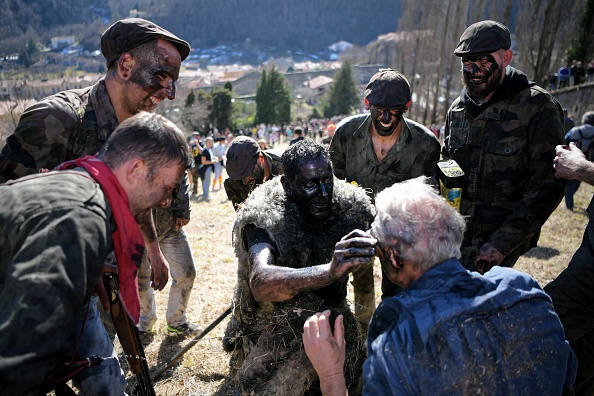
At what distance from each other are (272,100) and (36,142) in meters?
58.9

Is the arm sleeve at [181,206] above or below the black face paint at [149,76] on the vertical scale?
below

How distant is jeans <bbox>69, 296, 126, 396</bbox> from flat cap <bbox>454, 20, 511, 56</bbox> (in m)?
3.31

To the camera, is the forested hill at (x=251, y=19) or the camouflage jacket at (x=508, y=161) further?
the forested hill at (x=251, y=19)

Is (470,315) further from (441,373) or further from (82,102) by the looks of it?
(82,102)

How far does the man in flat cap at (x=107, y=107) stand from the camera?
2928mm

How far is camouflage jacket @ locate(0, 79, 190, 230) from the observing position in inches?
115

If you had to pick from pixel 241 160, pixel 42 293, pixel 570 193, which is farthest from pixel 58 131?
pixel 570 193

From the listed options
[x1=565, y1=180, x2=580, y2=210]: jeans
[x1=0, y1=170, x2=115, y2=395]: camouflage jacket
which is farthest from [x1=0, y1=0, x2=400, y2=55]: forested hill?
[x1=0, y1=170, x2=115, y2=395]: camouflage jacket

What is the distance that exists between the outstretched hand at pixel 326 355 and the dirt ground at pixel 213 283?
124cm

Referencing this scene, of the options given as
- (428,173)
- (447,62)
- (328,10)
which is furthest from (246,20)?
(428,173)

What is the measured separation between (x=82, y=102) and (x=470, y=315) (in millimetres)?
2899

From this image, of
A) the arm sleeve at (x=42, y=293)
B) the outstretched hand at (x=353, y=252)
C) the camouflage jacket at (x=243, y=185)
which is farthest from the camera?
the camouflage jacket at (x=243, y=185)

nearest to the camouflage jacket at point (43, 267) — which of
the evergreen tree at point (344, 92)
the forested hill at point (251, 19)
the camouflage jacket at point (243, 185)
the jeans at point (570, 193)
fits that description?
the camouflage jacket at point (243, 185)

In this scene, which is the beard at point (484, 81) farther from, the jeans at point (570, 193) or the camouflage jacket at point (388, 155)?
the jeans at point (570, 193)
